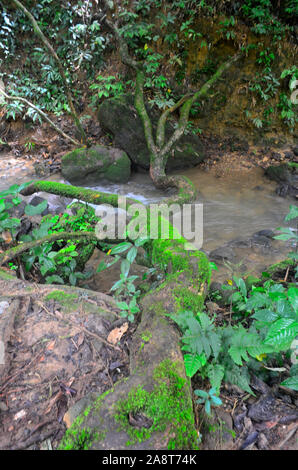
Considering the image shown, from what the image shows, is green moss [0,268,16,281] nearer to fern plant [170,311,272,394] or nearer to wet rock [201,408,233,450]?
fern plant [170,311,272,394]

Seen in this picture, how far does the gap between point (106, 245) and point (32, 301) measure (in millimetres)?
1303

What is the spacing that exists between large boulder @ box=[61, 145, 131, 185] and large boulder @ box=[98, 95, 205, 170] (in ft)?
1.50

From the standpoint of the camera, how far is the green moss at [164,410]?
3.89 feet

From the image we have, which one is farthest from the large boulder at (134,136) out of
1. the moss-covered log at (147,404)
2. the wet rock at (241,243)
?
the moss-covered log at (147,404)

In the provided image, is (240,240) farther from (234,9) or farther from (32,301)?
(234,9)

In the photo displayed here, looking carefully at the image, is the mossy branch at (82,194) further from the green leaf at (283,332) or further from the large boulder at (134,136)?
the large boulder at (134,136)

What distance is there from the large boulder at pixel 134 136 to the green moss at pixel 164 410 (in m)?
7.02

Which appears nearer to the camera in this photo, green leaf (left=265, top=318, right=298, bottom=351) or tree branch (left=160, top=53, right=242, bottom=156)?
green leaf (left=265, top=318, right=298, bottom=351)

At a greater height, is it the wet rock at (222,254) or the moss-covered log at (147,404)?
the moss-covered log at (147,404)

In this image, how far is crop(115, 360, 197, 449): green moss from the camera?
1.19 meters

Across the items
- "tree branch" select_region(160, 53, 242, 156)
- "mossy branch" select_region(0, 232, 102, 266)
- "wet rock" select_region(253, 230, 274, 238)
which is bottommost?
"wet rock" select_region(253, 230, 274, 238)

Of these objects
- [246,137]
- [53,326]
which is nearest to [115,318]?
[53,326]

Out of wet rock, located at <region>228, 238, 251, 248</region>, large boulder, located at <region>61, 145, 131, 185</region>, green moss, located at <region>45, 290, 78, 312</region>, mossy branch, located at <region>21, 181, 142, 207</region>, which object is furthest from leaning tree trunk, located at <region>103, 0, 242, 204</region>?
green moss, located at <region>45, 290, 78, 312</region>

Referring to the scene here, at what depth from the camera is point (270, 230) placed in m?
5.45
